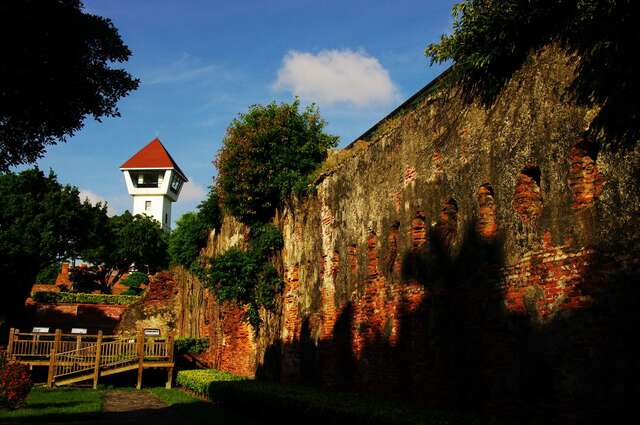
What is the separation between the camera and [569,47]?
719cm

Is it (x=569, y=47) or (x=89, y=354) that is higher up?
(x=569, y=47)

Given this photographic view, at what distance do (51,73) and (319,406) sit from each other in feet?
21.6

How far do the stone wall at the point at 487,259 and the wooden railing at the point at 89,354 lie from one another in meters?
8.47

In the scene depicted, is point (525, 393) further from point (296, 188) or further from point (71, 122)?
point (296, 188)

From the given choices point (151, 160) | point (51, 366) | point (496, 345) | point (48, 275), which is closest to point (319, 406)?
point (496, 345)

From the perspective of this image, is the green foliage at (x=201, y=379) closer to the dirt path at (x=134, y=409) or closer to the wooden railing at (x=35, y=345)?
the dirt path at (x=134, y=409)

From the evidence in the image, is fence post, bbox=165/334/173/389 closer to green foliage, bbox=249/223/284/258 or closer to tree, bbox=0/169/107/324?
green foliage, bbox=249/223/284/258

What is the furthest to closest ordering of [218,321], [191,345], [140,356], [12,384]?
[191,345] < [218,321] < [140,356] < [12,384]

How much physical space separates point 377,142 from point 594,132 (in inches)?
232

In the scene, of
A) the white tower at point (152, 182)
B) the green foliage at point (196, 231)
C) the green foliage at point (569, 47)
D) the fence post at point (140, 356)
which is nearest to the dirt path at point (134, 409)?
the fence post at point (140, 356)

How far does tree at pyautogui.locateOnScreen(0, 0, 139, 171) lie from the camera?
8.97 metres

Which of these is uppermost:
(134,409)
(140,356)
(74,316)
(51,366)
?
(74,316)

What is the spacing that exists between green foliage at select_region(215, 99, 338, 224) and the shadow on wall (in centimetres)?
559

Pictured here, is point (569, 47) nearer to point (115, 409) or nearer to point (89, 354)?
point (115, 409)
